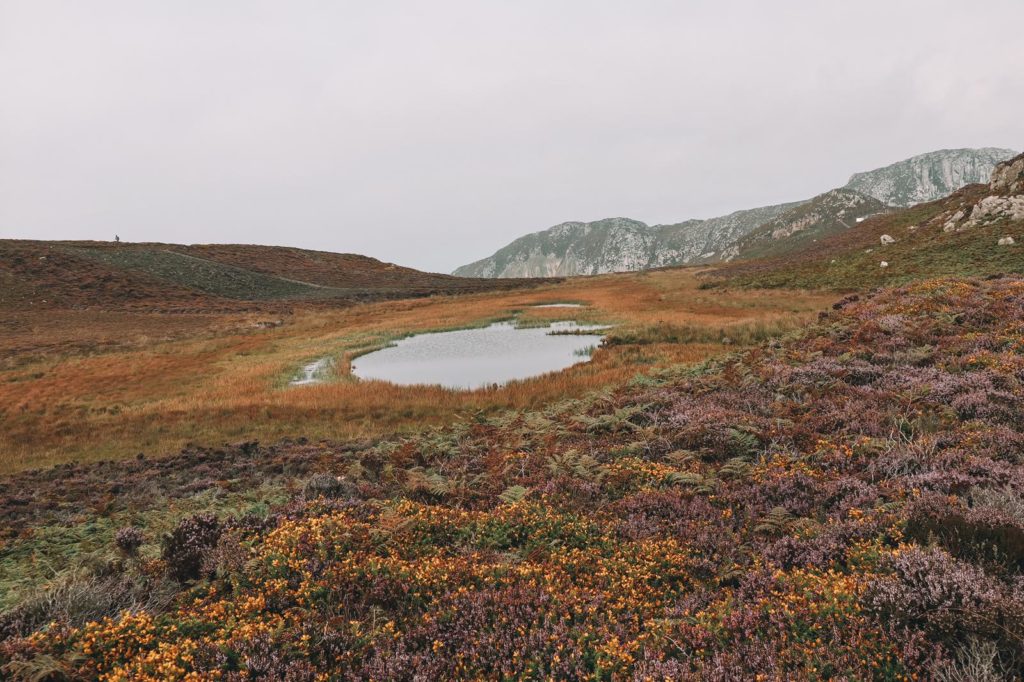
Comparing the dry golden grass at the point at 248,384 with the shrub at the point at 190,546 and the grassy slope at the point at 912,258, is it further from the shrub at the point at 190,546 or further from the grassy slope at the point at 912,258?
the shrub at the point at 190,546

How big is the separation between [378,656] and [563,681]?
1.85m

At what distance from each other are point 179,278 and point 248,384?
93311 mm

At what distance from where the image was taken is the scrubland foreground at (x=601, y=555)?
4.71m

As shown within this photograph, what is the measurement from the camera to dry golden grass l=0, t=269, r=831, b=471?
61.6 feet

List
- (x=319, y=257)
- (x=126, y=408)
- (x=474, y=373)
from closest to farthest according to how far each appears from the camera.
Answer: (x=126, y=408) → (x=474, y=373) → (x=319, y=257)

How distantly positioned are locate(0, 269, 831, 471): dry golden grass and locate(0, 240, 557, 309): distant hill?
102 ft

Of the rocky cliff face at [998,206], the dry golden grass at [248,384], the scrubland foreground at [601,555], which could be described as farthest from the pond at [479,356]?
the rocky cliff face at [998,206]

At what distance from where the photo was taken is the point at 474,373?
2761 centimetres

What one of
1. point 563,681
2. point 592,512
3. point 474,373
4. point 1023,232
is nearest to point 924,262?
point 1023,232

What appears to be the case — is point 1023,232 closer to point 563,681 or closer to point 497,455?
point 497,455

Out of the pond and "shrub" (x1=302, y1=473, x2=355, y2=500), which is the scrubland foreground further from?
the pond

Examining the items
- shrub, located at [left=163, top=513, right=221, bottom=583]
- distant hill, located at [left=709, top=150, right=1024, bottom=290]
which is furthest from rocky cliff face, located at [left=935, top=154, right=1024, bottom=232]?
shrub, located at [left=163, top=513, right=221, bottom=583]

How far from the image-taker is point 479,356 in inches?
1296

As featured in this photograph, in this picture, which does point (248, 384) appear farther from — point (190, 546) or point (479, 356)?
point (190, 546)
